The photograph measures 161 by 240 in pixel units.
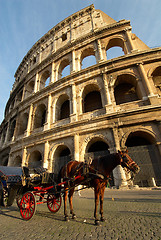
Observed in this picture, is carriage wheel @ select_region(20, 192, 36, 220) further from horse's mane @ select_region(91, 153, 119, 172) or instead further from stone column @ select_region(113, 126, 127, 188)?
stone column @ select_region(113, 126, 127, 188)

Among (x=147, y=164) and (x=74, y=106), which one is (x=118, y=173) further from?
(x=74, y=106)

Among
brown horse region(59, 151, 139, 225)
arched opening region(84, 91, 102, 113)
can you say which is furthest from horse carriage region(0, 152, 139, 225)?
arched opening region(84, 91, 102, 113)

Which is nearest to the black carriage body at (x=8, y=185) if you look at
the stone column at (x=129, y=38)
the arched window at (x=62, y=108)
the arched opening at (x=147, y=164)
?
the arched opening at (x=147, y=164)

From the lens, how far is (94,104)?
1212cm

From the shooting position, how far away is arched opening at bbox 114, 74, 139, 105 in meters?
10.7

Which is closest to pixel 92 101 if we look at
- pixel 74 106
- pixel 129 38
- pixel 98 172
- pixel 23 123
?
pixel 74 106

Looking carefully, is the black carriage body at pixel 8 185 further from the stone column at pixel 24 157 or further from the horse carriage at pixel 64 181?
the stone column at pixel 24 157

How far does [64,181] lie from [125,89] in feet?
34.2

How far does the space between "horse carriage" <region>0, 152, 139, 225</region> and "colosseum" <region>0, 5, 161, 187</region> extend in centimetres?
509

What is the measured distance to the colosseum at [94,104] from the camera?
8.16 meters

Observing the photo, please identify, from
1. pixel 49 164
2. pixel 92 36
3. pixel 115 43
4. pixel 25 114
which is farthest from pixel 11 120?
pixel 115 43

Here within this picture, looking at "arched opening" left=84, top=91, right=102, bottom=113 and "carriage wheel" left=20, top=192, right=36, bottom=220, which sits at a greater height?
"arched opening" left=84, top=91, right=102, bottom=113

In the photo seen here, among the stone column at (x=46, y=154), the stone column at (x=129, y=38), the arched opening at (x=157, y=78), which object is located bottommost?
the stone column at (x=46, y=154)

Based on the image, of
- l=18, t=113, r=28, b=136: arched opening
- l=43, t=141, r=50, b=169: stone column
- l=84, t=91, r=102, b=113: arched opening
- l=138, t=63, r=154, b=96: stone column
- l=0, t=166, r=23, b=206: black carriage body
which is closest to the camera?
l=0, t=166, r=23, b=206: black carriage body
